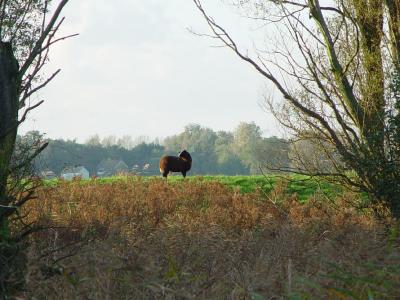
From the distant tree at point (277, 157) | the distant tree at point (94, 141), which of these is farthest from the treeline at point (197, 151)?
the distant tree at point (277, 157)

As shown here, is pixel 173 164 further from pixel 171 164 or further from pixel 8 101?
pixel 8 101

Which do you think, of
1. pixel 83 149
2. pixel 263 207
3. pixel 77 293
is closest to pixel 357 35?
pixel 263 207

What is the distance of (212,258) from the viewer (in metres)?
5.97

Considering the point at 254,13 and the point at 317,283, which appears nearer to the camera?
the point at 317,283

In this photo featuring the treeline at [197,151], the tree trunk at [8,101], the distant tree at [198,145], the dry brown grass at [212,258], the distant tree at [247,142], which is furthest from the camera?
the distant tree at [247,142]

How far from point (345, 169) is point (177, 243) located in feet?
26.4

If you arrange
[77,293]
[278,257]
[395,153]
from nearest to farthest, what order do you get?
[77,293] < [278,257] < [395,153]

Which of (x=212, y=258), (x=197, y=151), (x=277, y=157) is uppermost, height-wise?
(x=197, y=151)

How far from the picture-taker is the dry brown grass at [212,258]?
382 centimetres

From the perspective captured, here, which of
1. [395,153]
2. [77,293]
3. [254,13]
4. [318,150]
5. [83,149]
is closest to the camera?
[77,293]

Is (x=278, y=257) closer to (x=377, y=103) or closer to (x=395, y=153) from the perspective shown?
(x=395, y=153)

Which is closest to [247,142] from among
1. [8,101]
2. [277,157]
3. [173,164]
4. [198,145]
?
[198,145]

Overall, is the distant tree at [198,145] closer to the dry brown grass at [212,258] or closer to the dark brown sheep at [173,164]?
the dark brown sheep at [173,164]

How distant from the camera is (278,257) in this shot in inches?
268
